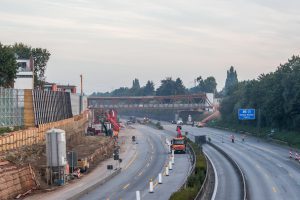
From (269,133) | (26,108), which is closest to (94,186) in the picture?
(26,108)

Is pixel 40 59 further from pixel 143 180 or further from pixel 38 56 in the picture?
pixel 143 180

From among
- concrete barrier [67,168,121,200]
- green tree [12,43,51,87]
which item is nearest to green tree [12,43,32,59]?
green tree [12,43,51,87]

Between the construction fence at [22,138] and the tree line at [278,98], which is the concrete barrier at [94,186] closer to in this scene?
the construction fence at [22,138]

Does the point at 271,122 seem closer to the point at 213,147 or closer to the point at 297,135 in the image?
the point at 297,135

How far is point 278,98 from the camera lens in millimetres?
123375

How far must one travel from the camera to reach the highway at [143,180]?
158ft

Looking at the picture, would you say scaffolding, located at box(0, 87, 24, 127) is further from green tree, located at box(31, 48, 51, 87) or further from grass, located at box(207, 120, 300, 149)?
green tree, located at box(31, 48, 51, 87)

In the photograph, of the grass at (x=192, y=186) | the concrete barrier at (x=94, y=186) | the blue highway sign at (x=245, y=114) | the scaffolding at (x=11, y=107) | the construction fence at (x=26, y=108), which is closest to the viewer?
the grass at (x=192, y=186)

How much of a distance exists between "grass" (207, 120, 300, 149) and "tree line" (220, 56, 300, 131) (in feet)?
5.22

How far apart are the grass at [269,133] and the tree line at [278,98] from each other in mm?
1592

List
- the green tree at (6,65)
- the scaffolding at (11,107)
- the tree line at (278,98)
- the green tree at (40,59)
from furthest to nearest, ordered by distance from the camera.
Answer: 1. the green tree at (40,59)
2. the tree line at (278,98)
3. the green tree at (6,65)
4. the scaffolding at (11,107)

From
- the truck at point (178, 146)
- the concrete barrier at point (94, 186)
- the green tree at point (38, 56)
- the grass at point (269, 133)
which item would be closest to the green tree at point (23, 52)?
the green tree at point (38, 56)

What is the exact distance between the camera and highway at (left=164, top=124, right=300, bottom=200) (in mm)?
48562

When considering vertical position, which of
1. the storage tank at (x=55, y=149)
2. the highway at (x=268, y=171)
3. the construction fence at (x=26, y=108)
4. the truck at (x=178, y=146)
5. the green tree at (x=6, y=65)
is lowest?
the highway at (x=268, y=171)
